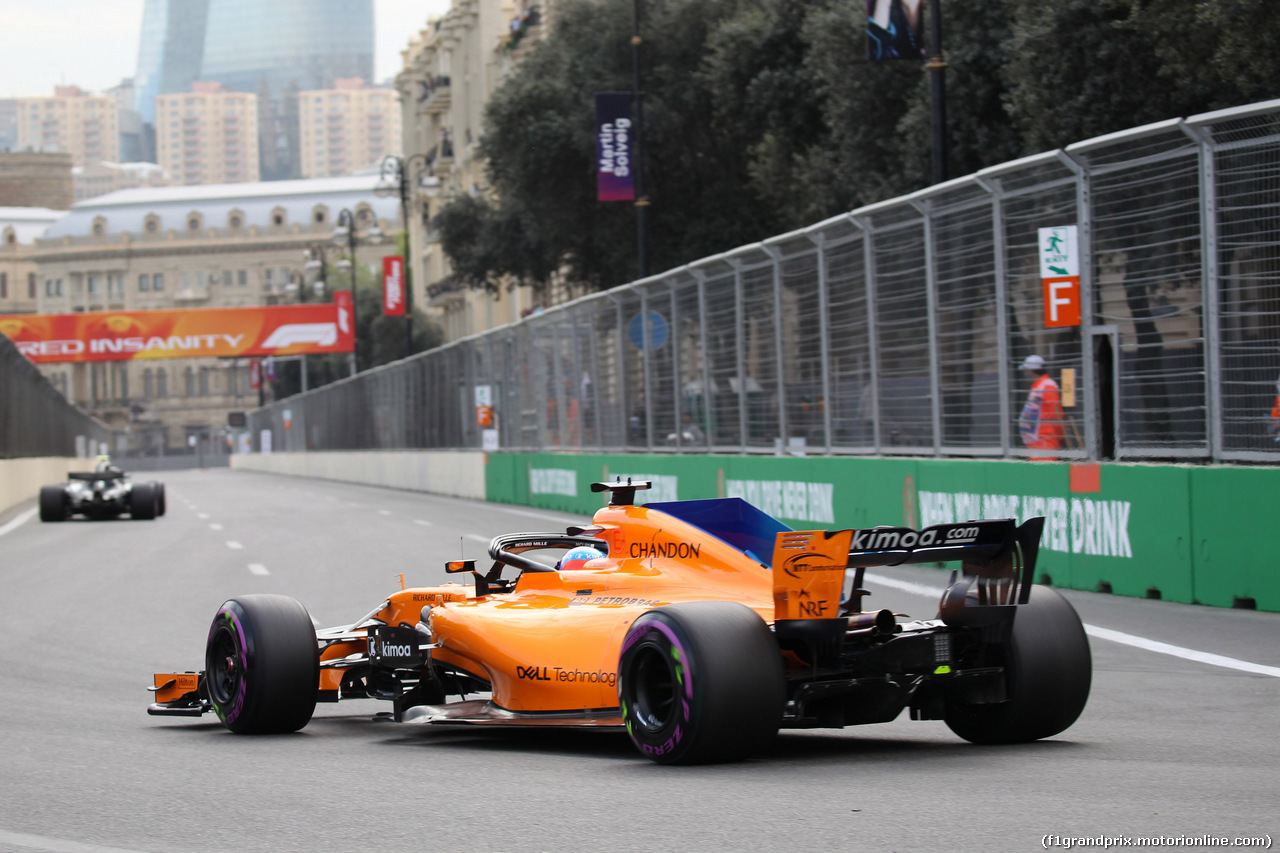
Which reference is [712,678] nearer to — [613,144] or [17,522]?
[17,522]

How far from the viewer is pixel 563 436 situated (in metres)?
Answer: 28.9

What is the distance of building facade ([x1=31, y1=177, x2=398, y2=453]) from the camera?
155 meters

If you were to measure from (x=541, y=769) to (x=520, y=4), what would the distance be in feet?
222

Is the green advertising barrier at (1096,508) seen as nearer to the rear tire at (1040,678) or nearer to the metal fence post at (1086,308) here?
the metal fence post at (1086,308)

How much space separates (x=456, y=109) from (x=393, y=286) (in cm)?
1854

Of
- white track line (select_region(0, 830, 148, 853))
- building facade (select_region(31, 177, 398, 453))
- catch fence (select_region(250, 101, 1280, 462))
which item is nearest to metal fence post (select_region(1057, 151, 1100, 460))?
catch fence (select_region(250, 101, 1280, 462))

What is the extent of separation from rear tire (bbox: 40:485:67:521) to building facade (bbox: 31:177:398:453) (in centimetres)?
12412

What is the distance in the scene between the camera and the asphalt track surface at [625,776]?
16.4ft

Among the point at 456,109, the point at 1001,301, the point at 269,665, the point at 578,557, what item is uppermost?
the point at 456,109

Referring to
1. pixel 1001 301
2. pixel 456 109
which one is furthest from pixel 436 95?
pixel 1001 301

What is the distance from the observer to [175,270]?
16038 centimetres

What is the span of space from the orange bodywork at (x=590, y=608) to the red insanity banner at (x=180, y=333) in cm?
7678

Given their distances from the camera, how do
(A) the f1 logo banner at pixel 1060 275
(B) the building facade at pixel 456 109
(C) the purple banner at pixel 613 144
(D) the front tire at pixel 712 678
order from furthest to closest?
(B) the building facade at pixel 456 109 < (C) the purple banner at pixel 613 144 < (A) the f1 logo banner at pixel 1060 275 < (D) the front tire at pixel 712 678

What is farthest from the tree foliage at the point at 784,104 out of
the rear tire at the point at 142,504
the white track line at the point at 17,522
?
the white track line at the point at 17,522
